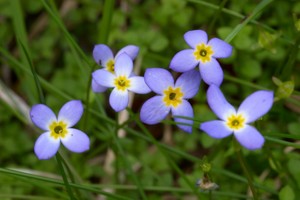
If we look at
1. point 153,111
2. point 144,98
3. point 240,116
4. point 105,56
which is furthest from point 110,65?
point 144,98

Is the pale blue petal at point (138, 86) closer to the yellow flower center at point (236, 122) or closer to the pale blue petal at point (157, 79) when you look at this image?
the pale blue petal at point (157, 79)

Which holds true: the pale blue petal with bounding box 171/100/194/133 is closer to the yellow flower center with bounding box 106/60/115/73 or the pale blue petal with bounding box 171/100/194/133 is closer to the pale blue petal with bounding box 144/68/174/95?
the pale blue petal with bounding box 144/68/174/95

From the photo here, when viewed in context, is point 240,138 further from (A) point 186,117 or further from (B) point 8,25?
(B) point 8,25

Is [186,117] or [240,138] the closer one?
[240,138]

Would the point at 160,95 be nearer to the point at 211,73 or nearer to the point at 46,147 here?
the point at 211,73

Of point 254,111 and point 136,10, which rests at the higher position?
point 136,10

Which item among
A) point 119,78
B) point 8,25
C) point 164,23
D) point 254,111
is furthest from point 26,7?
point 254,111

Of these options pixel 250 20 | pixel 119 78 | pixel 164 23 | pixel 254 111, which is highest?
pixel 164 23
